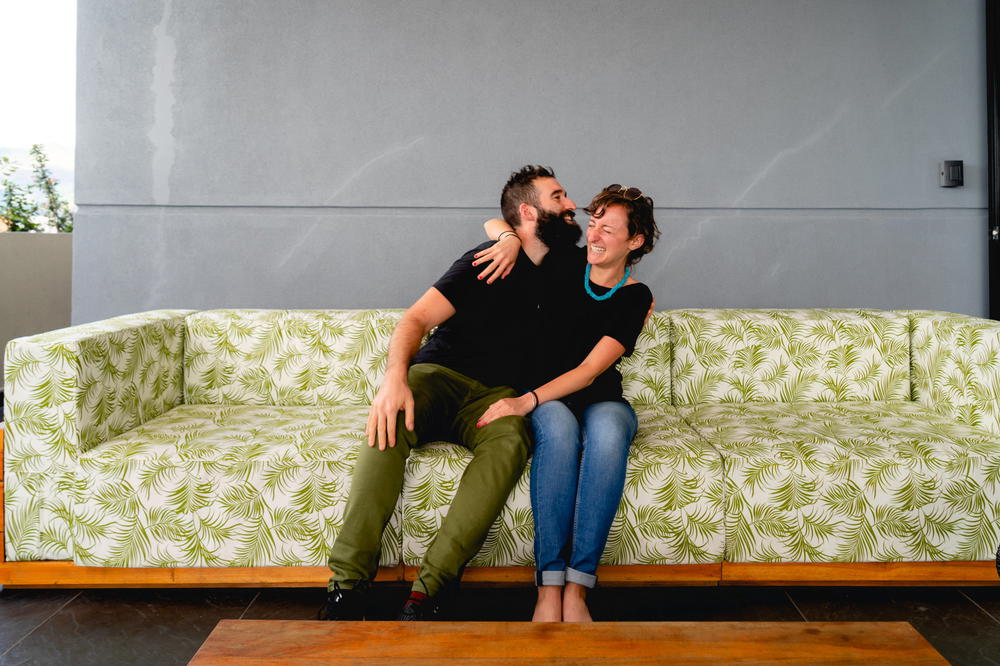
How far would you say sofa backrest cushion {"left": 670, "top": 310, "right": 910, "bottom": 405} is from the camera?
97.3 inches

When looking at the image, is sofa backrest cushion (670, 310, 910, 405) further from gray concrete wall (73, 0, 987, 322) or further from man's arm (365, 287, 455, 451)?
gray concrete wall (73, 0, 987, 322)

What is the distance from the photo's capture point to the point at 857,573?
1.89 m

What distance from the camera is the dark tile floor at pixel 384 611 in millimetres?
1639

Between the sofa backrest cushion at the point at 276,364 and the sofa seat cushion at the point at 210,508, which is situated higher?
the sofa backrest cushion at the point at 276,364

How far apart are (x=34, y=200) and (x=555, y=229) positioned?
443cm

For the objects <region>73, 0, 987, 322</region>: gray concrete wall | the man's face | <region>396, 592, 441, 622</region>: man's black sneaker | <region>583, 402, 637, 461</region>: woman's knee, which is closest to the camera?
<region>396, 592, 441, 622</region>: man's black sneaker

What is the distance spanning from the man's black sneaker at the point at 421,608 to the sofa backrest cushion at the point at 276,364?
0.96 meters

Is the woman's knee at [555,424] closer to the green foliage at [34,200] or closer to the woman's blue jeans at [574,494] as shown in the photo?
the woman's blue jeans at [574,494]

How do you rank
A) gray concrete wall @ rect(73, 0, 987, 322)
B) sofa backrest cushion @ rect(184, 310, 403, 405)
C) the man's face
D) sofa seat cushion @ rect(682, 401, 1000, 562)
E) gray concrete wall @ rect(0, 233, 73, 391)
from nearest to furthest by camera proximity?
1. sofa seat cushion @ rect(682, 401, 1000, 562)
2. the man's face
3. sofa backrest cushion @ rect(184, 310, 403, 405)
4. gray concrete wall @ rect(73, 0, 987, 322)
5. gray concrete wall @ rect(0, 233, 73, 391)

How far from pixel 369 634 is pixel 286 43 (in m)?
3.02

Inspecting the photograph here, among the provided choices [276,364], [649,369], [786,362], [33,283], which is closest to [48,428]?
[276,364]

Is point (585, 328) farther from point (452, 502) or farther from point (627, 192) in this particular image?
point (452, 502)

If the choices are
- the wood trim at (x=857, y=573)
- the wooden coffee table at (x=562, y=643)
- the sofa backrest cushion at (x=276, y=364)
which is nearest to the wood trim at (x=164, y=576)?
the sofa backrest cushion at (x=276, y=364)

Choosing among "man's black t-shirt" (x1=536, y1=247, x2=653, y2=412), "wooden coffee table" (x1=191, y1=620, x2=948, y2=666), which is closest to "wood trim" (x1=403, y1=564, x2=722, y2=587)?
"man's black t-shirt" (x1=536, y1=247, x2=653, y2=412)
